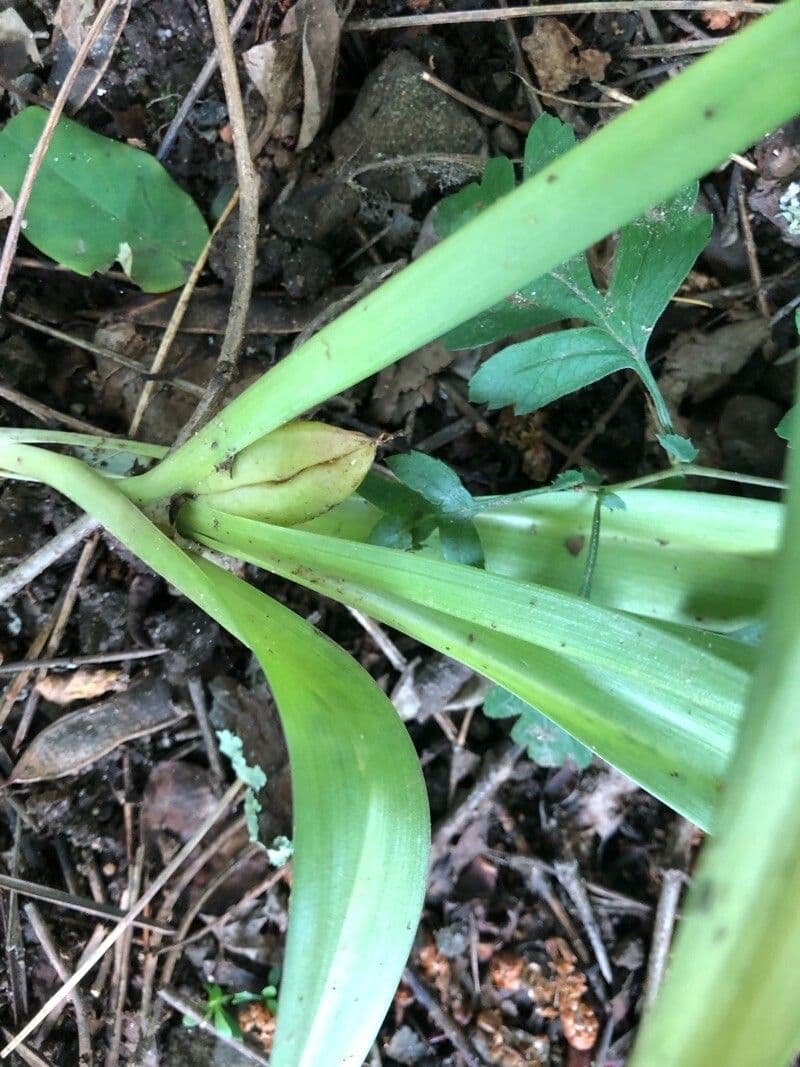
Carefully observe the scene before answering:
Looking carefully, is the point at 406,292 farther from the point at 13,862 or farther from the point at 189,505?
the point at 13,862

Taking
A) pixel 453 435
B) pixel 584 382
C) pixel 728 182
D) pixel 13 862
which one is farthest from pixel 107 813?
pixel 728 182

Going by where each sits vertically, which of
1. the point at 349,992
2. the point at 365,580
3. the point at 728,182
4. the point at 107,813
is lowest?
the point at 107,813

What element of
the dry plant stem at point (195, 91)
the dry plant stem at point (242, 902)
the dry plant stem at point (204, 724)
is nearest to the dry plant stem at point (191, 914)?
the dry plant stem at point (242, 902)

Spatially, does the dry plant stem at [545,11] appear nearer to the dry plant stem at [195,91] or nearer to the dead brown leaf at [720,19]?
the dead brown leaf at [720,19]

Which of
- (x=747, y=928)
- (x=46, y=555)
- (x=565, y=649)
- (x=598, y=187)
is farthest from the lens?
(x=46, y=555)

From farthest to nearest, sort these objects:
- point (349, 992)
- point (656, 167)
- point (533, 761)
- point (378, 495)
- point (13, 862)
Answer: point (533, 761)
point (13, 862)
point (378, 495)
point (349, 992)
point (656, 167)

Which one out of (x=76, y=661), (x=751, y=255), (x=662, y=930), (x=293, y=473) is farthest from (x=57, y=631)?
(x=751, y=255)

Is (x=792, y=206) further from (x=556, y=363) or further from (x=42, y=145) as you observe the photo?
(x=42, y=145)
